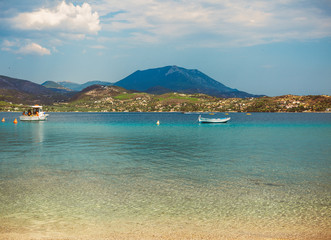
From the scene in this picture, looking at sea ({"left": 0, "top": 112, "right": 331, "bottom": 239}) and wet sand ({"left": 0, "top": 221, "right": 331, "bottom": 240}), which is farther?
sea ({"left": 0, "top": 112, "right": 331, "bottom": 239})

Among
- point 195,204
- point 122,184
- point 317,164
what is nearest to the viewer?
point 195,204

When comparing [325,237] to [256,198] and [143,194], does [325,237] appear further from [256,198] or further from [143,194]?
[143,194]

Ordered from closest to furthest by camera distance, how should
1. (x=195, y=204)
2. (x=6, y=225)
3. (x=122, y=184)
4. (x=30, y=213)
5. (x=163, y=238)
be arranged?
1. (x=163, y=238)
2. (x=6, y=225)
3. (x=30, y=213)
4. (x=195, y=204)
5. (x=122, y=184)

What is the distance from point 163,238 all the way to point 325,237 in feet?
22.9

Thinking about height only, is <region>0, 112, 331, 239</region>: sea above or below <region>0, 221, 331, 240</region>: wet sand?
below

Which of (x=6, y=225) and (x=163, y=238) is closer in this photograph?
(x=163, y=238)

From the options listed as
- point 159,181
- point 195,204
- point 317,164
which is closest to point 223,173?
point 159,181

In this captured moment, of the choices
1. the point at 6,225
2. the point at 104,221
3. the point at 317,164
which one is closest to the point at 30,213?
the point at 6,225

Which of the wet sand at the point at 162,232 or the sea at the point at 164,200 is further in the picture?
the sea at the point at 164,200

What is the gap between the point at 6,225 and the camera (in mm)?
14039

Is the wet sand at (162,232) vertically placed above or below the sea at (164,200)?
above

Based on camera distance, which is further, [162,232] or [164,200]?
[164,200]

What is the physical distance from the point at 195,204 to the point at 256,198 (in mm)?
Answer: 4160

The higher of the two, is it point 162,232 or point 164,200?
point 162,232
